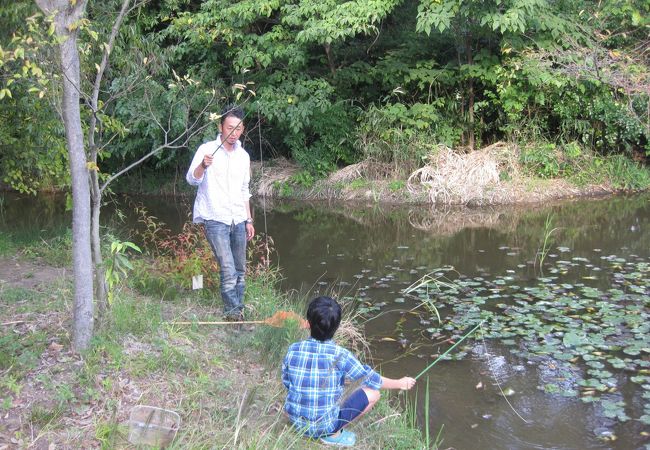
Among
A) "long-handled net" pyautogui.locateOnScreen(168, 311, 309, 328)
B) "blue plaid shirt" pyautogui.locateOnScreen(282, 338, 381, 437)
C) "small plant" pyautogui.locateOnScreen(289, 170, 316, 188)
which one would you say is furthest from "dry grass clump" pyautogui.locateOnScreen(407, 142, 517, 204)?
"blue plaid shirt" pyautogui.locateOnScreen(282, 338, 381, 437)

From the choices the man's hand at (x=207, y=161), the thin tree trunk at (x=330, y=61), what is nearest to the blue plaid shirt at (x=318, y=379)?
the man's hand at (x=207, y=161)

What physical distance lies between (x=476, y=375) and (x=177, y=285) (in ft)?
10.2

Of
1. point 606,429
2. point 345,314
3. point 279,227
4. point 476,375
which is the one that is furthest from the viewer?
point 279,227

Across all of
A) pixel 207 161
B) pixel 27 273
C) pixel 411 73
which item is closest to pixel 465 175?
pixel 411 73

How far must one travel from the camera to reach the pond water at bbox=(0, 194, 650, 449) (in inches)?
194

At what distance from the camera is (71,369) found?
4324 mm

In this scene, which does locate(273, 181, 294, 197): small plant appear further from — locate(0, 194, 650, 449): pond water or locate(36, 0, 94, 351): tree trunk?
locate(36, 0, 94, 351): tree trunk

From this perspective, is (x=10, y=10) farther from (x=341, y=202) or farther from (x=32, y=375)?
(x=341, y=202)

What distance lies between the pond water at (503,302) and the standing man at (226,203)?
4.79 ft

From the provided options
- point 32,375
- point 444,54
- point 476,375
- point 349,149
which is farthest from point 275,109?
point 32,375

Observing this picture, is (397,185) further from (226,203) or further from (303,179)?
(226,203)

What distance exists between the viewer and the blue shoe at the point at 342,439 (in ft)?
12.9

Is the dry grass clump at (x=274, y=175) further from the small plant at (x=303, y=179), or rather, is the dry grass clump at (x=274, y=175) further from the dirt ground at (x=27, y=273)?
the dirt ground at (x=27, y=273)

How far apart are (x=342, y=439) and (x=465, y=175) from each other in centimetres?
1025
